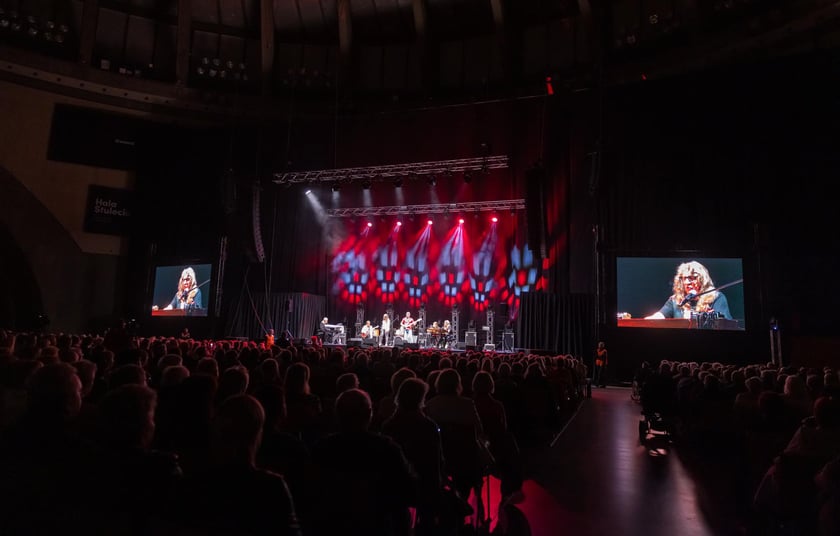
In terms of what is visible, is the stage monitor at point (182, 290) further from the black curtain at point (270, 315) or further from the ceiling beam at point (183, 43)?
the ceiling beam at point (183, 43)

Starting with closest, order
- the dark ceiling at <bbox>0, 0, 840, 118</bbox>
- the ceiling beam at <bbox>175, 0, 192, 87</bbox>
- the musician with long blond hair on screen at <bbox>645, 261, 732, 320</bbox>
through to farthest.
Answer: the musician with long blond hair on screen at <bbox>645, 261, 732, 320</bbox> < the dark ceiling at <bbox>0, 0, 840, 118</bbox> < the ceiling beam at <bbox>175, 0, 192, 87</bbox>

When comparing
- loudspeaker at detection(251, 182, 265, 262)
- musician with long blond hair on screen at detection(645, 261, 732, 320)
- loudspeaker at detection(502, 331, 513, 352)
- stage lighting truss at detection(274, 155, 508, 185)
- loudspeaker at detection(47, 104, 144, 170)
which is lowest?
loudspeaker at detection(502, 331, 513, 352)

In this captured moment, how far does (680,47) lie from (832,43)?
3583mm

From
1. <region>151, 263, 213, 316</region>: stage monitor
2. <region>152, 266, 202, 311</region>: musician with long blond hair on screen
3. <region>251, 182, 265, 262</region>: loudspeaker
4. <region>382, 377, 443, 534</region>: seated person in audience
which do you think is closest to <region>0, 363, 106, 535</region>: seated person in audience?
<region>382, 377, 443, 534</region>: seated person in audience

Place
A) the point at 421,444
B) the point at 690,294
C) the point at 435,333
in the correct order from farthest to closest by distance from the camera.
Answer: the point at 435,333, the point at 690,294, the point at 421,444

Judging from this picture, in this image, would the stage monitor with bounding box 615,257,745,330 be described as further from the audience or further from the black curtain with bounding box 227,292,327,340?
the audience

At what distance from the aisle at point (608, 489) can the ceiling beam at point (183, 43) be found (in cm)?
1804

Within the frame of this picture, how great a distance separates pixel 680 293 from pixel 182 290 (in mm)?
16793

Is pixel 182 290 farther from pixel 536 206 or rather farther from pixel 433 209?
pixel 536 206

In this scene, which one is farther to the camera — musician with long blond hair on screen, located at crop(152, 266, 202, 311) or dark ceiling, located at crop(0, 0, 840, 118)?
musician with long blond hair on screen, located at crop(152, 266, 202, 311)

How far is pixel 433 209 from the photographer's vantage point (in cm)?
1867

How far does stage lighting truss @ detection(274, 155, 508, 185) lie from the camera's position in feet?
56.2

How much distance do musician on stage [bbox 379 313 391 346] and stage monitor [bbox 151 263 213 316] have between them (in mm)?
6327

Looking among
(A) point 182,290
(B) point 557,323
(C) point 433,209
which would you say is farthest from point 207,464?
(A) point 182,290
